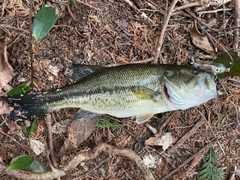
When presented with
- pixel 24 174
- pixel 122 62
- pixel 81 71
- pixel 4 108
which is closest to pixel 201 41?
pixel 122 62

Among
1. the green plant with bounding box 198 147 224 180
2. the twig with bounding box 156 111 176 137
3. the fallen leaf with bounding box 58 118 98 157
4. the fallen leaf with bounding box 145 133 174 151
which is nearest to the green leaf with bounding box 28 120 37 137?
the fallen leaf with bounding box 58 118 98 157

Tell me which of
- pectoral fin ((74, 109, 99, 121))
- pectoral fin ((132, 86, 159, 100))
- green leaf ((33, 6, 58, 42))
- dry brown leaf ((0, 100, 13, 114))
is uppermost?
green leaf ((33, 6, 58, 42))

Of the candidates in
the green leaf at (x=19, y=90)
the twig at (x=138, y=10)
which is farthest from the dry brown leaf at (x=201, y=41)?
the green leaf at (x=19, y=90)

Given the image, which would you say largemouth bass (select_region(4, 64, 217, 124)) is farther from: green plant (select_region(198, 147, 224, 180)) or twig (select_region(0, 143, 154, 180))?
green plant (select_region(198, 147, 224, 180))

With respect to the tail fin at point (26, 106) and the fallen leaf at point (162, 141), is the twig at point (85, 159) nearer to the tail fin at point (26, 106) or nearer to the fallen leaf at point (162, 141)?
the fallen leaf at point (162, 141)

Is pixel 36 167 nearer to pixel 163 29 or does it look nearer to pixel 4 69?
pixel 4 69

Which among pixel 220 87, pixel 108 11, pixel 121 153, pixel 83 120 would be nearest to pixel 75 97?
pixel 83 120

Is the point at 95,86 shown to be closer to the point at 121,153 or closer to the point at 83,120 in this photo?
the point at 83,120
